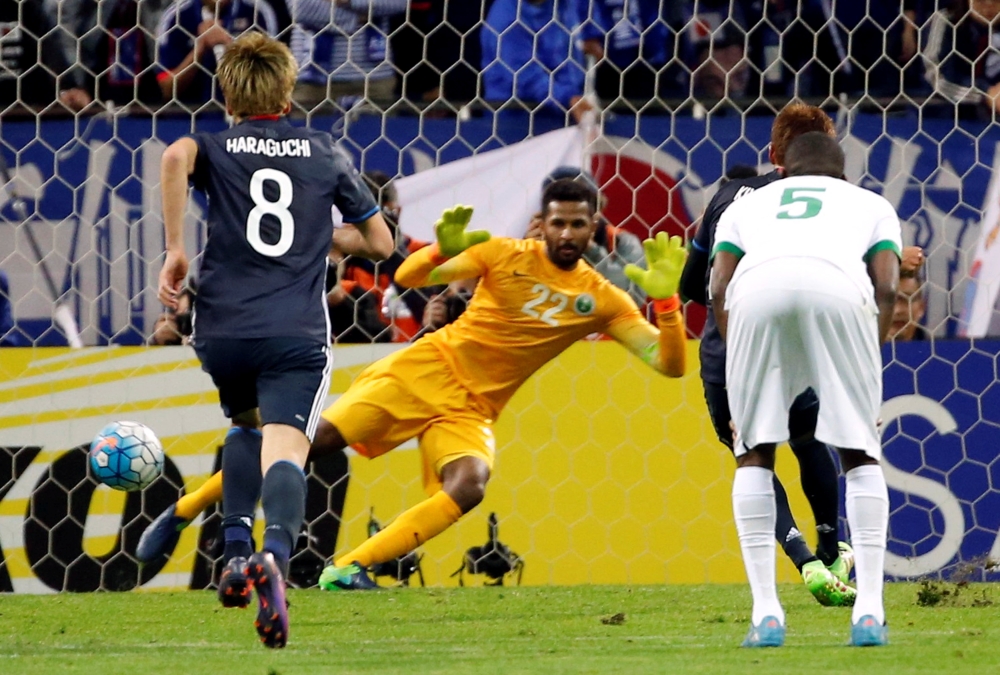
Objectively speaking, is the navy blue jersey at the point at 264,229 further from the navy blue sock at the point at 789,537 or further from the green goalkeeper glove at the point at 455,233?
the navy blue sock at the point at 789,537

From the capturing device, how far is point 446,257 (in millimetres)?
5871

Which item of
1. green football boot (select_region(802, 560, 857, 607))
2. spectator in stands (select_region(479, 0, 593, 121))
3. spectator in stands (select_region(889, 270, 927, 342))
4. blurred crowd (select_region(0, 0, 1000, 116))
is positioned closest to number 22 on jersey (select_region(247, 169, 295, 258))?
green football boot (select_region(802, 560, 857, 607))

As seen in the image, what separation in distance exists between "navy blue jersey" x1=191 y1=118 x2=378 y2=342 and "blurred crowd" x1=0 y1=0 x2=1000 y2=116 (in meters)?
2.55

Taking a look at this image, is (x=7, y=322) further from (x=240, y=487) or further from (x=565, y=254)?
(x=240, y=487)

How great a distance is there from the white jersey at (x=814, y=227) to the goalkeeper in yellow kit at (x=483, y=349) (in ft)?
6.94

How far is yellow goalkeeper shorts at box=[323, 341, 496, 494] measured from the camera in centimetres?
611

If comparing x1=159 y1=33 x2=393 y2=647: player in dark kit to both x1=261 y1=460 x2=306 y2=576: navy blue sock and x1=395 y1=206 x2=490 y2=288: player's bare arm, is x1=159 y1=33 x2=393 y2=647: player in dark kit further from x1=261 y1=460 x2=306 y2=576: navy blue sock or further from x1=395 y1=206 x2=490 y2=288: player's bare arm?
x1=395 y1=206 x2=490 y2=288: player's bare arm

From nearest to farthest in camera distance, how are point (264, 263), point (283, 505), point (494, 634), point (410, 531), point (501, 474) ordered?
point (283, 505)
point (264, 263)
point (494, 634)
point (410, 531)
point (501, 474)

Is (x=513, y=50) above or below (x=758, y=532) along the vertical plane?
above

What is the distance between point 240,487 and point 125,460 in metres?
1.29

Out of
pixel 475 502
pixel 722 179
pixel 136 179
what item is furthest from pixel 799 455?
pixel 136 179

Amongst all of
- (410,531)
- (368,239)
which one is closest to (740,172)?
(410,531)

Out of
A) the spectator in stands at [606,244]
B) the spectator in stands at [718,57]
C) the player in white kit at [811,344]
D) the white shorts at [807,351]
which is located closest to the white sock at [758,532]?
the player in white kit at [811,344]

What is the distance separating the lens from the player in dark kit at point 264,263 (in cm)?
412
